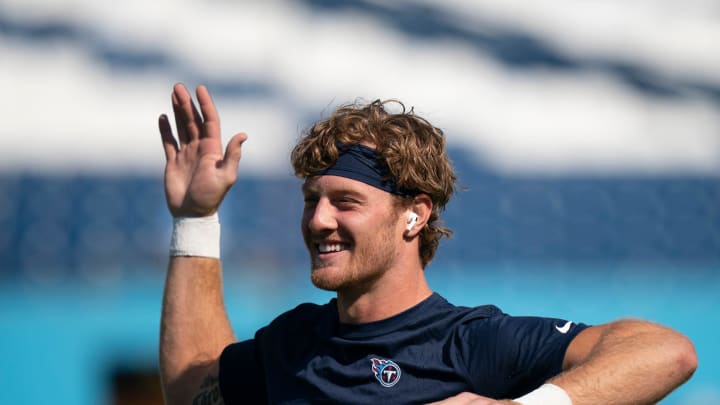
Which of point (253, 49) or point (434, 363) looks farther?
point (253, 49)

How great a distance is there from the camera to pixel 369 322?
2.31 m

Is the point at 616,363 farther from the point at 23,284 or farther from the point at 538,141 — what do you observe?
the point at 538,141

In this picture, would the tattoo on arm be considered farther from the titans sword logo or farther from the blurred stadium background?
the blurred stadium background

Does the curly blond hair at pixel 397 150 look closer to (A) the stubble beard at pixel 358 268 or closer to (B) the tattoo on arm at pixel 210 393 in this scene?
(A) the stubble beard at pixel 358 268

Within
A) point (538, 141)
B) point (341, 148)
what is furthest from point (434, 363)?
point (538, 141)

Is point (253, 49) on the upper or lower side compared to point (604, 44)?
lower

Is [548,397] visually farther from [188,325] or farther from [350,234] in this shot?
[188,325]

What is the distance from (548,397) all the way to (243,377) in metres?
0.94

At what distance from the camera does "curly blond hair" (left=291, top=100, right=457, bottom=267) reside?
7.72 feet

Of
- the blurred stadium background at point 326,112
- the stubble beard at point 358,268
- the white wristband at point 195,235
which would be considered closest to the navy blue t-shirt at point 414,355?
the stubble beard at point 358,268

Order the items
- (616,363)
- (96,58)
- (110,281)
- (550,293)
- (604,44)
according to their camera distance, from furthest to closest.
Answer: (604,44) < (96,58) < (550,293) < (110,281) < (616,363)

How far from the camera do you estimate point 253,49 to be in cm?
711

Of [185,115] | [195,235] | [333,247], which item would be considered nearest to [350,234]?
[333,247]

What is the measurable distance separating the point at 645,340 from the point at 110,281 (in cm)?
457
